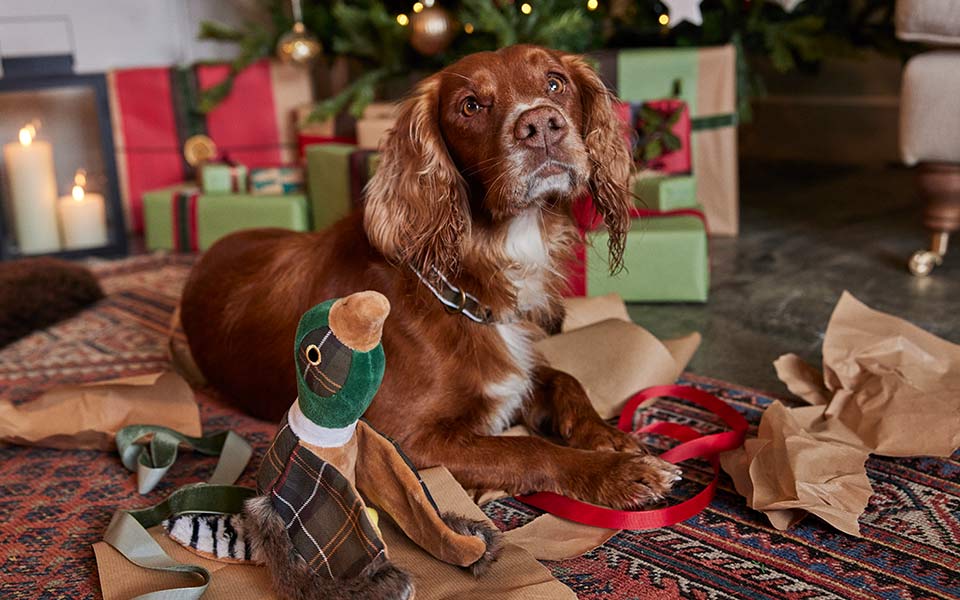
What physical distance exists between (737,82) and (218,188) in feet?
6.94

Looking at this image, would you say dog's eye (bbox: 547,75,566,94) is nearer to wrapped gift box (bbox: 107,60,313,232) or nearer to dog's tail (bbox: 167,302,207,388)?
dog's tail (bbox: 167,302,207,388)

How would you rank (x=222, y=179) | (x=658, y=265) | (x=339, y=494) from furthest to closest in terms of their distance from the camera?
(x=222, y=179) < (x=658, y=265) < (x=339, y=494)

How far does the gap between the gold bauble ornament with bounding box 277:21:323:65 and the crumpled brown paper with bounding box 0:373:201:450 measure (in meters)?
2.12

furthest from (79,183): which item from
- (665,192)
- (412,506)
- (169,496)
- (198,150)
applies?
(412,506)

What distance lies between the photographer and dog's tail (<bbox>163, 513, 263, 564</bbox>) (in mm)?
1428

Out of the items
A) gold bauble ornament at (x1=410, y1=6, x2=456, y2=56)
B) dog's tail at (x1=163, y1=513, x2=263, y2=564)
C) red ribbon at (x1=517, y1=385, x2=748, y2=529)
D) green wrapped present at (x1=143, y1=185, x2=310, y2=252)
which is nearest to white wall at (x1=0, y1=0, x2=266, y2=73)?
green wrapped present at (x1=143, y1=185, x2=310, y2=252)

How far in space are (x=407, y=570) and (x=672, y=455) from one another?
59cm

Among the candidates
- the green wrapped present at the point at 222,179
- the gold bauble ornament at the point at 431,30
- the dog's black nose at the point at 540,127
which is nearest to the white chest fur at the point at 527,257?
the dog's black nose at the point at 540,127

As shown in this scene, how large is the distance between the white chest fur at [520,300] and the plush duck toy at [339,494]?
39 centimetres

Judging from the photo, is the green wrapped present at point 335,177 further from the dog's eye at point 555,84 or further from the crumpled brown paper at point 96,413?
the dog's eye at point 555,84

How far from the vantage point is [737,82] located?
12.1ft

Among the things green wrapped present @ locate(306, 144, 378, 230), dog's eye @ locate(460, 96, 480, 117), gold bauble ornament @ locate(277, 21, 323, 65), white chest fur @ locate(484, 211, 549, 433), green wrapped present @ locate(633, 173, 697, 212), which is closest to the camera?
dog's eye @ locate(460, 96, 480, 117)

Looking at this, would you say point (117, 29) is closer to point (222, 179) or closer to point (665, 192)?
point (222, 179)

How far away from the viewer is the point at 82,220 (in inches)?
145
